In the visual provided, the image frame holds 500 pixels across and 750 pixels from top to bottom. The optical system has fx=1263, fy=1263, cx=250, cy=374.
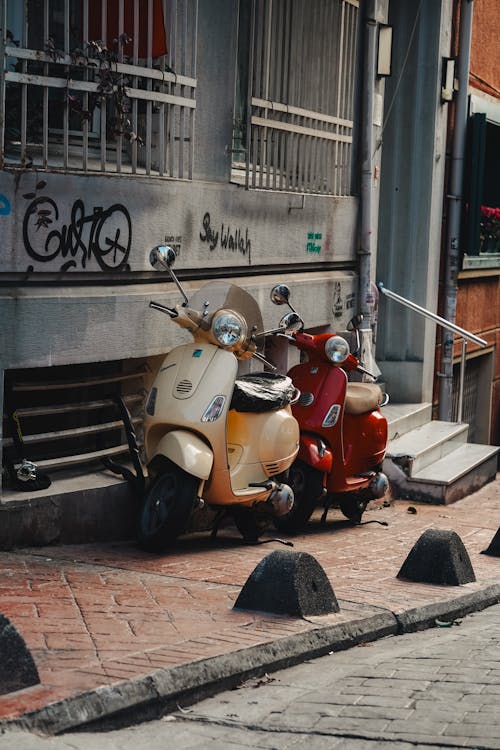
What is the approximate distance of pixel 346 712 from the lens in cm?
494

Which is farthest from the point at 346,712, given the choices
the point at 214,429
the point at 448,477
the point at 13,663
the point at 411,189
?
the point at 411,189

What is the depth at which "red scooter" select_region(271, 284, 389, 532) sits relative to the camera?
9.05 m

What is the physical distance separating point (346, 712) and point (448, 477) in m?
7.04

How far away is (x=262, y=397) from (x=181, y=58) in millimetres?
2524

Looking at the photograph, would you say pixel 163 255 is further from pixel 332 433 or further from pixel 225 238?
pixel 332 433

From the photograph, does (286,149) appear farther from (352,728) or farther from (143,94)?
(352,728)

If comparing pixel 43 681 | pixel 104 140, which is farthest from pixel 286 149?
pixel 43 681

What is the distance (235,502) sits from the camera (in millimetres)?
7988

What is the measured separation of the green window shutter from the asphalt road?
957cm

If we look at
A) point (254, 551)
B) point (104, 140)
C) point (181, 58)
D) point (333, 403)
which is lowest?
point (254, 551)

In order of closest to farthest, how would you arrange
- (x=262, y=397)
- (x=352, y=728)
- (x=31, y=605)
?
1. (x=352, y=728)
2. (x=31, y=605)
3. (x=262, y=397)

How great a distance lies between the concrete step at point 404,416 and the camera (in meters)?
12.8

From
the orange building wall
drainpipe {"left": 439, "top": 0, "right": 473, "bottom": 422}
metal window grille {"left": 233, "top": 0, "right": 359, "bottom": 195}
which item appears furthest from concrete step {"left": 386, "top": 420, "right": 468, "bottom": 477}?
metal window grille {"left": 233, "top": 0, "right": 359, "bottom": 195}

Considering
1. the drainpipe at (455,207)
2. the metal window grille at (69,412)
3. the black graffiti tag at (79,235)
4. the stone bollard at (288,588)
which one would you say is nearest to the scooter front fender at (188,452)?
the metal window grille at (69,412)
